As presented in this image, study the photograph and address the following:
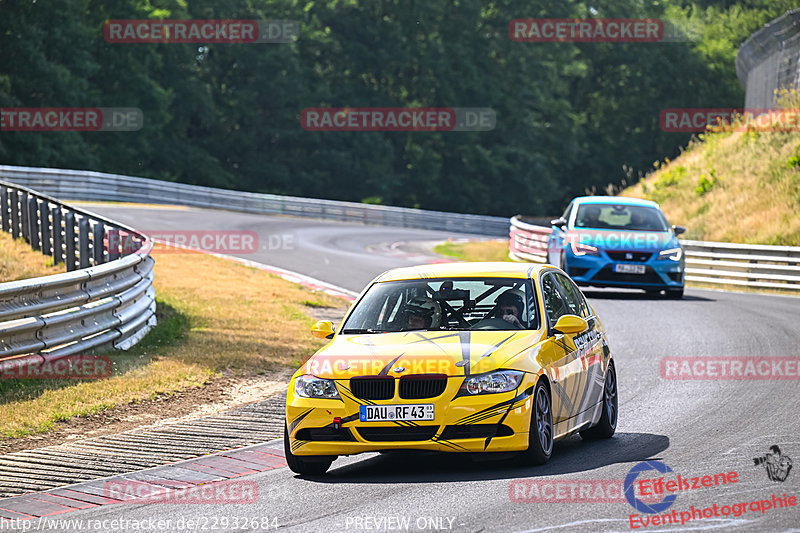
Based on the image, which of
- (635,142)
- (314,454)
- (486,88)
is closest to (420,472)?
(314,454)

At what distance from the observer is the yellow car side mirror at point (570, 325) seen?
9000mm

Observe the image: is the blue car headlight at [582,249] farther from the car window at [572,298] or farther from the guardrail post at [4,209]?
the car window at [572,298]

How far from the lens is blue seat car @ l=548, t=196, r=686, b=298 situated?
2141 cm

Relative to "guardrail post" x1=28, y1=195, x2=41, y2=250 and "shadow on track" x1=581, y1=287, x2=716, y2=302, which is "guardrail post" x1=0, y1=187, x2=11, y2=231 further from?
"shadow on track" x1=581, y1=287, x2=716, y2=302

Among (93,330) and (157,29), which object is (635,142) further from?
(93,330)

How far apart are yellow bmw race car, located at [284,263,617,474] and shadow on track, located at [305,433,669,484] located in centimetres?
16

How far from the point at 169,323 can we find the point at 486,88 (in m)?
62.5

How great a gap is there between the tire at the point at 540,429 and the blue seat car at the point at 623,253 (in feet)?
42.5

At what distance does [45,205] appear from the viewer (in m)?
20.7

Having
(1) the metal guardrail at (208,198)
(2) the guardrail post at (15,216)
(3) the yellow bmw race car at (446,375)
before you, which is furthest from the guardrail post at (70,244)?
(1) the metal guardrail at (208,198)

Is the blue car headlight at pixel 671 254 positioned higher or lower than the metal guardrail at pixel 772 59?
lower

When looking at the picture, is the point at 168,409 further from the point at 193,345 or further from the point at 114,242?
the point at 114,242

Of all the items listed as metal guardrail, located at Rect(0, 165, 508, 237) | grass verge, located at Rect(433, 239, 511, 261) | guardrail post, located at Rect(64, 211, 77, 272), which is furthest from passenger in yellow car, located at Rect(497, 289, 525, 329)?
metal guardrail, located at Rect(0, 165, 508, 237)

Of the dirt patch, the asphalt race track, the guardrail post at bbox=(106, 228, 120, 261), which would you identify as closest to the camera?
the asphalt race track
